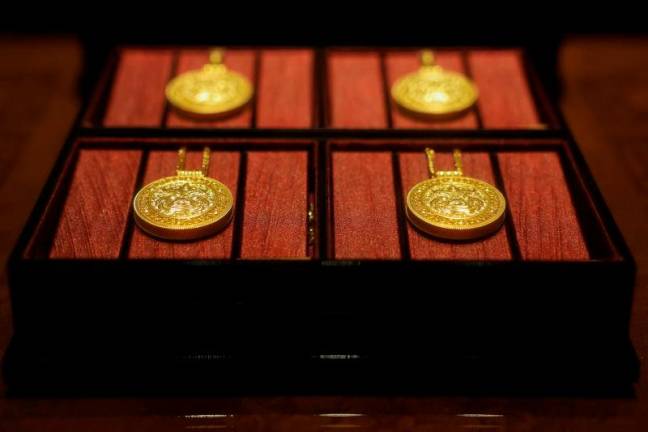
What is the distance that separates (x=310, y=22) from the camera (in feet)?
8.52

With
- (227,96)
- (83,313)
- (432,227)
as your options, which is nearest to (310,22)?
(227,96)

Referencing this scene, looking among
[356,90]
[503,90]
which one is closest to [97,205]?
[356,90]

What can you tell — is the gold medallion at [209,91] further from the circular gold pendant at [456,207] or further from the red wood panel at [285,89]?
the circular gold pendant at [456,207]

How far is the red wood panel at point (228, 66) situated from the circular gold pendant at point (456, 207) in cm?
Answer: 51

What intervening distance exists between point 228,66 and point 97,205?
2.22ft

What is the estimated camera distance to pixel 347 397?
171 cm

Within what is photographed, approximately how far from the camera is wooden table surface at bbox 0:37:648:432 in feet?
5.41

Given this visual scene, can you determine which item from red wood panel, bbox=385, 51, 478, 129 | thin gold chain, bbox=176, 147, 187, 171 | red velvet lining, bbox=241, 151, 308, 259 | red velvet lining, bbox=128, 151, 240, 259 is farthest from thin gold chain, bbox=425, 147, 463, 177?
thin gold chain, bbox=176, 147, 187, 171

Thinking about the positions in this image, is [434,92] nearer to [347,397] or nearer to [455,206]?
[455,206]

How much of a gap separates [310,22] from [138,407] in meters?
1.32

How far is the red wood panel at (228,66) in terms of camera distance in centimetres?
216

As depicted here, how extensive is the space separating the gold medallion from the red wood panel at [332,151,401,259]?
0.32 meters

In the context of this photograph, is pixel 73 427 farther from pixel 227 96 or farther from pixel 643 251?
pixel 643 251

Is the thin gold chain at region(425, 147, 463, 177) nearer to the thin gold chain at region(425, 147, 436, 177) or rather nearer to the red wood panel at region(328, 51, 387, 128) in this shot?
the thin gold chain at region(425, 147, 436, 177)
